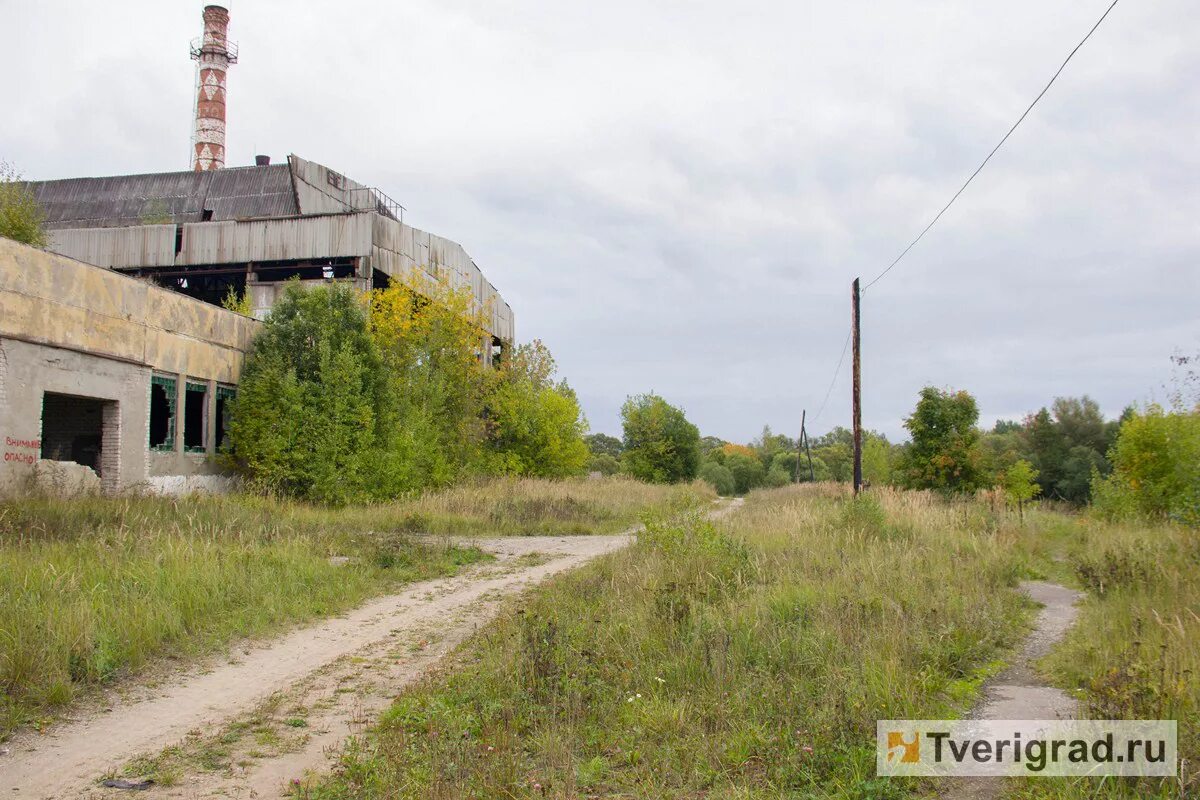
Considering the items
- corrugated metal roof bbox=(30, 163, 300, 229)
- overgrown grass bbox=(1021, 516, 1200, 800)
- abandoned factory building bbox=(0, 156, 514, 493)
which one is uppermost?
corrugated metal roof bbox=(30, 163, 300, 229)

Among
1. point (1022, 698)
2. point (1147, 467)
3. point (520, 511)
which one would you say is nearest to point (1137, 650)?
point (1022, 698)

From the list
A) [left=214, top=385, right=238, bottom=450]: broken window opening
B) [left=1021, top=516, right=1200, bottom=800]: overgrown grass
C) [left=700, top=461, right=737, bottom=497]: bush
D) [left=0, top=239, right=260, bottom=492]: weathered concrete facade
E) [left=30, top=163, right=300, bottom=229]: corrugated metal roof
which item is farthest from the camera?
[left=700, top=461, right=737, bottom=497]: bush

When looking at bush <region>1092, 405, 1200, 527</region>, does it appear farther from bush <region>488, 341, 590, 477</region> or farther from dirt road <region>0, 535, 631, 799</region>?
bush <region>488, 341, 590, 477</region>

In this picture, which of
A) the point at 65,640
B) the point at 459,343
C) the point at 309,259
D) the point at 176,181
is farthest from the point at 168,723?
the point at 176,181

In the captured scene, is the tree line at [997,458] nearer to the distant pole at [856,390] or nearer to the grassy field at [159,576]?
the distant pole at [856,390]

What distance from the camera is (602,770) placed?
191 inches

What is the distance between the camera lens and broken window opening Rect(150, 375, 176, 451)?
2044cm

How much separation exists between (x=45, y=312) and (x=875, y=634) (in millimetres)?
17097

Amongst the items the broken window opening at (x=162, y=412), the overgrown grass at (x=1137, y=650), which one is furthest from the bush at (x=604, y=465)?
the overgrown grass at (x=1137, y=650)

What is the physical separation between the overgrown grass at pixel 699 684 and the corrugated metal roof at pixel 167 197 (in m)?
38.2

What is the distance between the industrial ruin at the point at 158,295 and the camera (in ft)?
52.6

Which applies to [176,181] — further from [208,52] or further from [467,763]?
[467,763]

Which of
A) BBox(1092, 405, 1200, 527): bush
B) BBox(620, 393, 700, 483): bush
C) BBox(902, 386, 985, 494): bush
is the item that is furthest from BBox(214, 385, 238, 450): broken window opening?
BBox(620, 393, 700, 483): bush

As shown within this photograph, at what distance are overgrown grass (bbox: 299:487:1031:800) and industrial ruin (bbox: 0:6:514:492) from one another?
12663 millimetres
